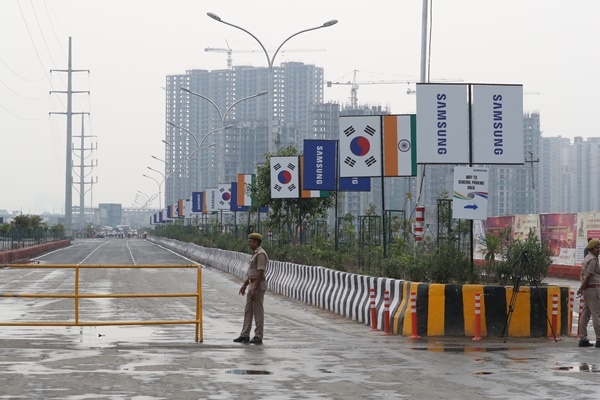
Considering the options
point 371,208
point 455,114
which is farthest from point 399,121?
point 371,208

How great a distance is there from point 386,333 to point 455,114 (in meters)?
4.75

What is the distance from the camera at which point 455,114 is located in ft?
72.1

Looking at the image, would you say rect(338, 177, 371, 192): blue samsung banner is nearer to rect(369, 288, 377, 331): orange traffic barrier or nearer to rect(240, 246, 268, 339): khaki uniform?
rect(369, 288, 377, 331): orange traffic barrier

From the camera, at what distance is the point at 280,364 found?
14672 mm

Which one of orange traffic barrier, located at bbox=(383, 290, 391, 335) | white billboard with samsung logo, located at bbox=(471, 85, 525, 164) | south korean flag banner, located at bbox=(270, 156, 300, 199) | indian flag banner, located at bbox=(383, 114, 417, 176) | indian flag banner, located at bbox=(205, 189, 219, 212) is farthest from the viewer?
indian flag banner, located at bbox=(205, 189, 219, 212)

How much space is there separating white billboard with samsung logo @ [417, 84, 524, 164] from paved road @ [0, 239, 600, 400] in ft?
12.3

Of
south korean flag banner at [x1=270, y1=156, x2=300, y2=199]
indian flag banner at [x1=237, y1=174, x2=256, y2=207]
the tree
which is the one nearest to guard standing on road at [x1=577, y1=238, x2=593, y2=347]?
south korean flag banner at [x1=270, y1=156, x2=300, y2=199]

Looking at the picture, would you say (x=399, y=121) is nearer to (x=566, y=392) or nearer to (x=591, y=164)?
(x=566, y=392)

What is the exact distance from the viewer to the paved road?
1202cm

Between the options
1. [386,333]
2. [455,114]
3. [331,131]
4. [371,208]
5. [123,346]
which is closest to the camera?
[123,346]

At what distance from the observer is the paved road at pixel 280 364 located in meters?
12.0

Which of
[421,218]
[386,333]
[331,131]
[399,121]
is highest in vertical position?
[331,131]

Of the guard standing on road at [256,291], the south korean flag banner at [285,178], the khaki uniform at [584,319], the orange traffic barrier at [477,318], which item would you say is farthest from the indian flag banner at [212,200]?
the khaki uniform at [584,319]

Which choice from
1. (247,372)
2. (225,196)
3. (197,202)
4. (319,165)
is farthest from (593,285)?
(197,202)
